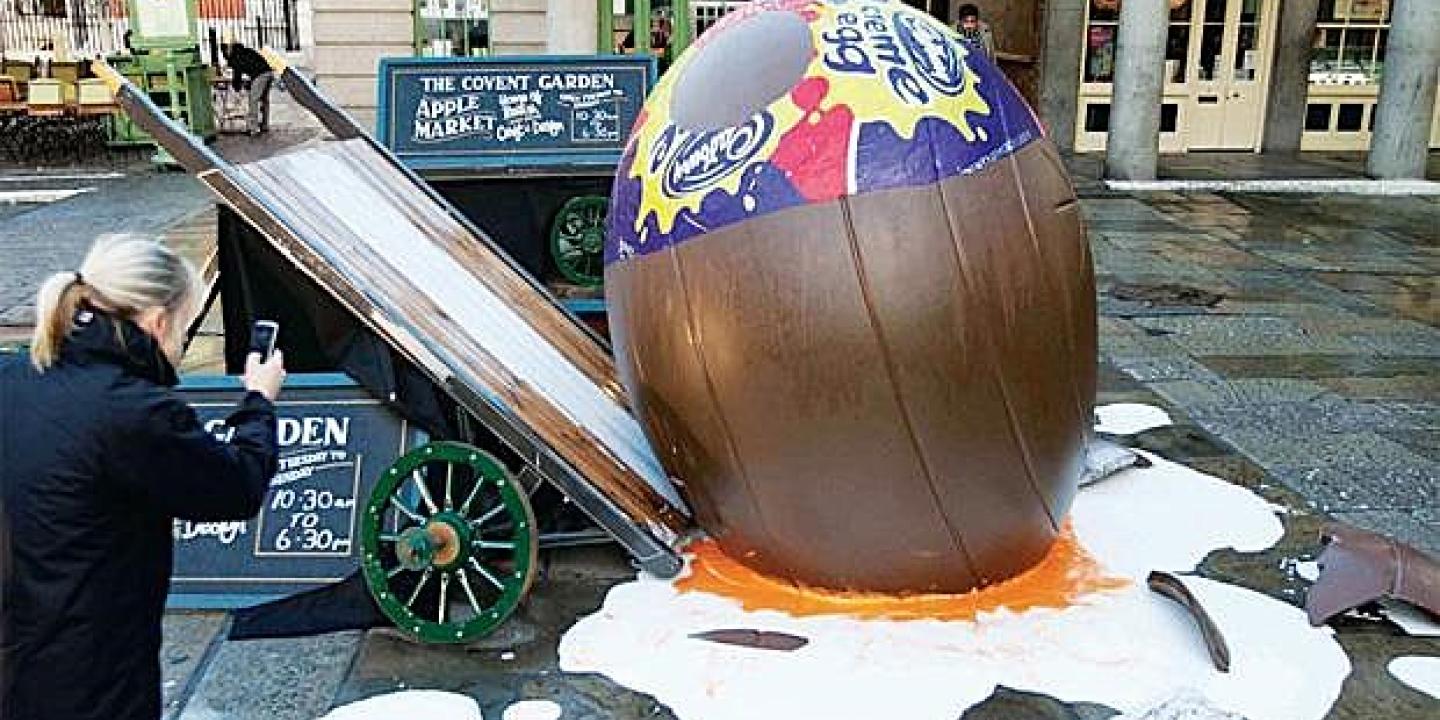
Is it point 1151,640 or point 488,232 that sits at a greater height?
point 488,232

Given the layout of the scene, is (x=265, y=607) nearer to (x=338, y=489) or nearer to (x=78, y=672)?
(x=338, y=489)

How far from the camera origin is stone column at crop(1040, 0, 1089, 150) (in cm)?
1733

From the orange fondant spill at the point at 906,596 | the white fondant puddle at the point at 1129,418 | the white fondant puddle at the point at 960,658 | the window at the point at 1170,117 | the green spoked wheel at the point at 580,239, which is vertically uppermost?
the window at the point at 1170,117

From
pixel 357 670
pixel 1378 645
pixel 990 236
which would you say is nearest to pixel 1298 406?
pixel 1378 645

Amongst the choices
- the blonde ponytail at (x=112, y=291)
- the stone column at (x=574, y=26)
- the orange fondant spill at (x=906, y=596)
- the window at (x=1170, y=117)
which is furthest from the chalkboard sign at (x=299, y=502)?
the window at (x=1170, y=117)

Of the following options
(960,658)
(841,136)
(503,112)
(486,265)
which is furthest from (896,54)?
(503,112)

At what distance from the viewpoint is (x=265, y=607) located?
4.50 meters

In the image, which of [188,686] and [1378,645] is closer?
[188,686]

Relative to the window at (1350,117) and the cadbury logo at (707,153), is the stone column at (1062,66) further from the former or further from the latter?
the cadbury logo at (707,153)

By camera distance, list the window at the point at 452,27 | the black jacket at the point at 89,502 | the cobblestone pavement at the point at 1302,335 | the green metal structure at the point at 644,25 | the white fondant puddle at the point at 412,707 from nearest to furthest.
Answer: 1. the black jacket at the point at 89,502
2. the white fondant puddle at the point at 412,707
3. the cobblestone pavement at the point at 1302,335
4. the green metal structure at the point at 644,25
5. the window at the point at 452,27

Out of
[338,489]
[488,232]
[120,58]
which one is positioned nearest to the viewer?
[338,489]

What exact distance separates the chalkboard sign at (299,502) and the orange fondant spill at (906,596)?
122 centimetres

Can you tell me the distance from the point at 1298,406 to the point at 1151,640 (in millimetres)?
3208

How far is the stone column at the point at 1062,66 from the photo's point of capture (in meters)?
17.3
